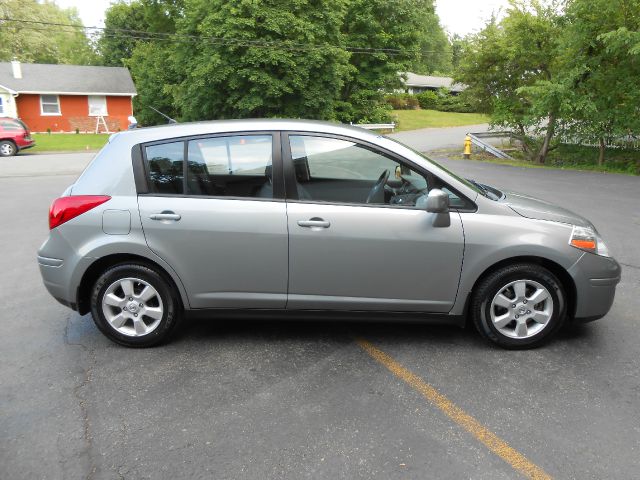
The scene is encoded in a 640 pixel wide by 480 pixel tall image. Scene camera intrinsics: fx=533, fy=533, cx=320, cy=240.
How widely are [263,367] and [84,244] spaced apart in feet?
5.34

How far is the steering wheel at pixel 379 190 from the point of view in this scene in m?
4.06

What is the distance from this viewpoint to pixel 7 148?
904 inches

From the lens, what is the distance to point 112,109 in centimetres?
4181

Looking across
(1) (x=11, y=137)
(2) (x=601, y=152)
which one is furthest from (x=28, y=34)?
(2) (x=601, y=152)

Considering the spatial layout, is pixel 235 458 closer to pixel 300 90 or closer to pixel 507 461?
pixel 507 461

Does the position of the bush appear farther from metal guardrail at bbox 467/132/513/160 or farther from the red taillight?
the red taillight

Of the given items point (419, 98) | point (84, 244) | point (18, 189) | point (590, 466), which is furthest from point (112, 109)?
point (590, 466)

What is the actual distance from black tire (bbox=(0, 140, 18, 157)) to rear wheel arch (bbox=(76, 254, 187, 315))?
73.6 feet

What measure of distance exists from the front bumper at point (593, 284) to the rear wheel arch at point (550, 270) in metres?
0.04

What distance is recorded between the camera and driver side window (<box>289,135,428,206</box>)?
4.04 metres

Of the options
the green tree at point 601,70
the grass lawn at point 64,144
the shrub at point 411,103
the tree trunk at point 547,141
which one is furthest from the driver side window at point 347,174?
the shrub at point 411,103

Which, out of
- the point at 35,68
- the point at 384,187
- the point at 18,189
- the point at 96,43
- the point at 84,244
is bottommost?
the point at 18,189

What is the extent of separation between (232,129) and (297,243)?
1.03 m

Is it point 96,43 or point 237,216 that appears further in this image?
point 96,43
